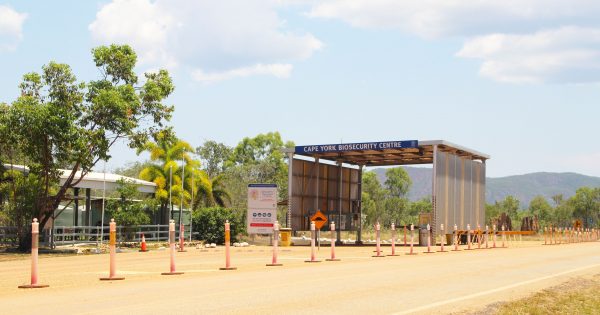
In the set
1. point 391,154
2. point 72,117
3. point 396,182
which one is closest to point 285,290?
point 72,117

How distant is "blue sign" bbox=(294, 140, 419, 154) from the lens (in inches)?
1708

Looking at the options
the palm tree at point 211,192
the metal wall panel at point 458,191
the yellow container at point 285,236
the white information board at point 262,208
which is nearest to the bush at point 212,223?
the white information board at point 262,208

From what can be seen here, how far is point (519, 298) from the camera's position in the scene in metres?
13.1

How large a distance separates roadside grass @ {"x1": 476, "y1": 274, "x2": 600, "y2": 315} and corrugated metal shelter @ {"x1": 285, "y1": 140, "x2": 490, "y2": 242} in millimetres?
26083

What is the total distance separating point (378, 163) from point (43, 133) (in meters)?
27.0

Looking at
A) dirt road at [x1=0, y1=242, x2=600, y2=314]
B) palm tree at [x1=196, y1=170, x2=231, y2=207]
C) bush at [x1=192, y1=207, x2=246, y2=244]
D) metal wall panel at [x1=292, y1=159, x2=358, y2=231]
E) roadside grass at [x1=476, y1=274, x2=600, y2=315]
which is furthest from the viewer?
palm tree at [x1=196, y1=170, x2=231, y2=207]

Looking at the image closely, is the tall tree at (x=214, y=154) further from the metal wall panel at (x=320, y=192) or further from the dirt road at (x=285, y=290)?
the dirt road at (x=285, y=290)

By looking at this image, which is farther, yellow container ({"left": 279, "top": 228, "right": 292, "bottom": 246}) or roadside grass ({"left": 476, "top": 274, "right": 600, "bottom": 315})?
yellow container ({"left": 279, "top": 228, "right": 292, "bottom": 246})

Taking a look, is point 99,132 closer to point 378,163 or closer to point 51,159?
point 51,159

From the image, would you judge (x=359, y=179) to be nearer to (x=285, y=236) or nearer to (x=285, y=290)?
(x=285, y=236)

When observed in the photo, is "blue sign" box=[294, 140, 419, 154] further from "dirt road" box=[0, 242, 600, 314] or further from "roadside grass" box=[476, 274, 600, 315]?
"roadside grass" box=[476, 274, 600, 315]

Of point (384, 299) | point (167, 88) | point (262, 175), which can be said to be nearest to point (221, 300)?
point (384, 299)

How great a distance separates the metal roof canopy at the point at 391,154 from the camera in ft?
145

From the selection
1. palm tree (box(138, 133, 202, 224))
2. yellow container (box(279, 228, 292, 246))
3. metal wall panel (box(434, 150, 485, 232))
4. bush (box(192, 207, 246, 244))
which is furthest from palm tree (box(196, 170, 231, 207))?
metal wall panel (box(434, 150, 485, 232))
